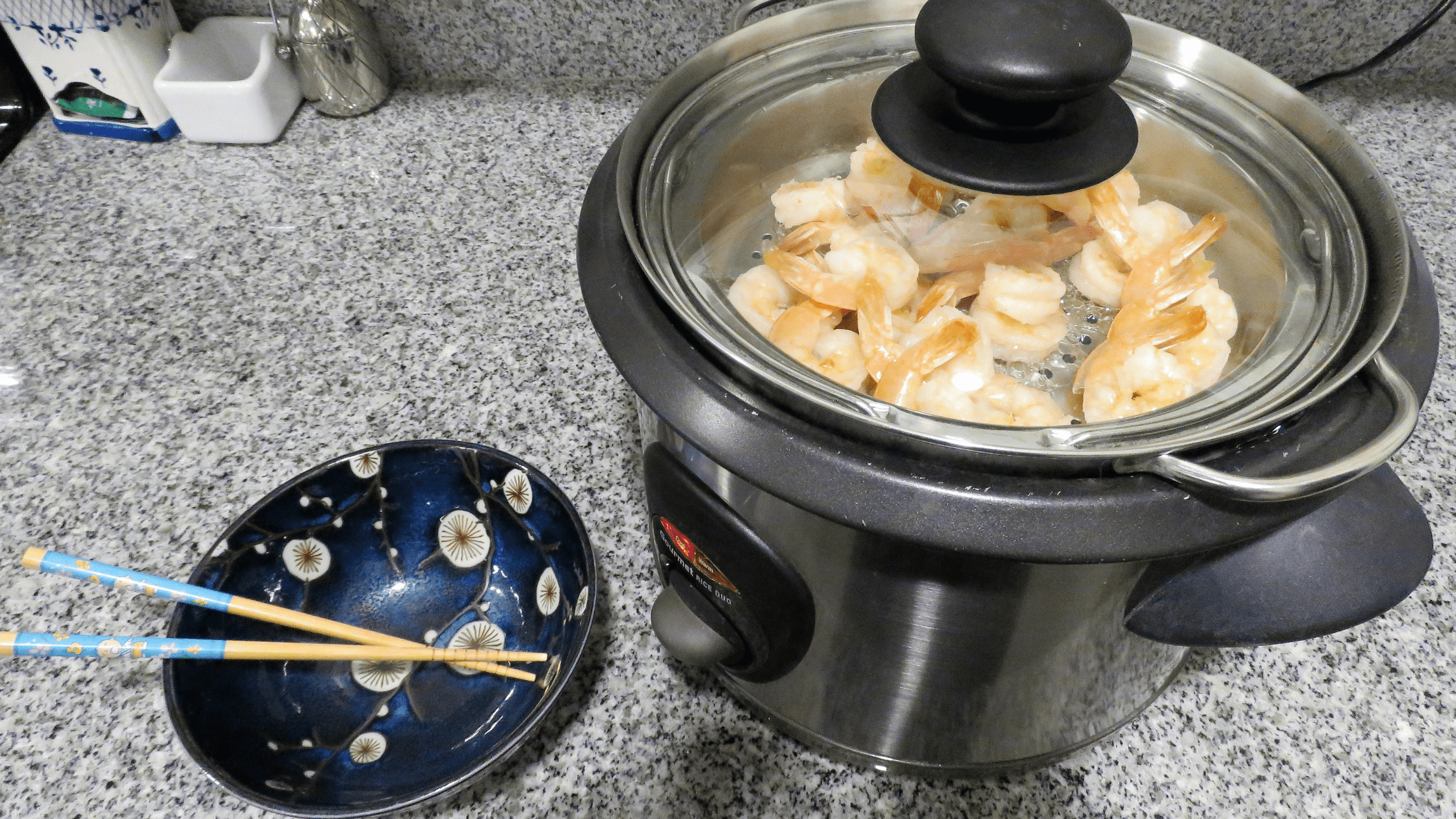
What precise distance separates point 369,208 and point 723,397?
3.44 feet

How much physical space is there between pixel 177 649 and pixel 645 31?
1.18 meters

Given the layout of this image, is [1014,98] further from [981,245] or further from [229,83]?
[229,83]

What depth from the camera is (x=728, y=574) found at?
0.65 m

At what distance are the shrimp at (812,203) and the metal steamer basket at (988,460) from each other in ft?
0.11

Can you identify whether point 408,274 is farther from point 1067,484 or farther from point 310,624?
point 1067,484

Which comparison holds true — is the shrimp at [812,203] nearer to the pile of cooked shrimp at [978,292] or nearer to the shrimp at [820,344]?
the pile of cooked shrimp at [978,292]

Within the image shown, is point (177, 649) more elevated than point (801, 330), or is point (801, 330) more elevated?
point (801, 330)

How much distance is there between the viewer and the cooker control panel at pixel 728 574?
63 cm

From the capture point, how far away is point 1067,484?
531 millimetres

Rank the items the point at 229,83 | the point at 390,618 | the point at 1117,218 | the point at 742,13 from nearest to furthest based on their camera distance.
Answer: the point at 1117,218 < the point at 742,13 < the point at 390,618 < the point at 229,83

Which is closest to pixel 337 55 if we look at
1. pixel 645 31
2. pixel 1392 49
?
pixel 645 31

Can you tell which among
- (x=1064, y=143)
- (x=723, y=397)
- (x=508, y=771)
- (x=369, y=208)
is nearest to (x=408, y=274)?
(x=369, y=208)

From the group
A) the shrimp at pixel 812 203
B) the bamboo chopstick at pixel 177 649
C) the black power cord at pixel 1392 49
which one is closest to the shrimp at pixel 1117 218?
the shrimp at pixel 812 203

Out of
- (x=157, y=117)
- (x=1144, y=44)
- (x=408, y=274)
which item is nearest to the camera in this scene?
(x=1144, y=44)
